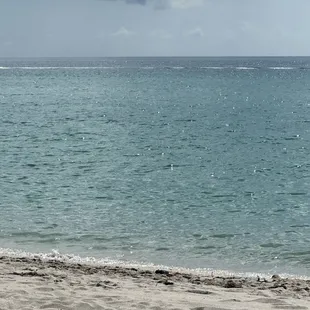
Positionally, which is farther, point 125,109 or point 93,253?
point 125,109

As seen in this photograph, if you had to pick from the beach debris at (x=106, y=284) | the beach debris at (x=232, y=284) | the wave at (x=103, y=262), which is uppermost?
the beach debris at (x=106, y=284)

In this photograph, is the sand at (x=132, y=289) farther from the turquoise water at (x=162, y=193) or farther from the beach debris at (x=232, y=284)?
the turquoise water at (x=162, y=193)

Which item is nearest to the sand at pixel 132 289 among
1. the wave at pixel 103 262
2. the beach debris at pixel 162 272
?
the beach debris at pixel 162 272

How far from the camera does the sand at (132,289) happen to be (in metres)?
10.2

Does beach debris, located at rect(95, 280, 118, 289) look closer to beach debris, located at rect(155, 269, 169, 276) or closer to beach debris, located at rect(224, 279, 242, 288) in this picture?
beach debris, located at rect(155, 269, 169, 276)

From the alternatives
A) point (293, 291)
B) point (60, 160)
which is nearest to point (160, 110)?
point (60, 160)

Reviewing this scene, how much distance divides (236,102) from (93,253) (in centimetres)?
6662

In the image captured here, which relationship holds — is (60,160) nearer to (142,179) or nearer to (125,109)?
(142,179)

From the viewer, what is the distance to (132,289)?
11.3m

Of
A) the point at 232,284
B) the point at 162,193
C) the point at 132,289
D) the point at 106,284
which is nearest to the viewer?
the point at 132,289

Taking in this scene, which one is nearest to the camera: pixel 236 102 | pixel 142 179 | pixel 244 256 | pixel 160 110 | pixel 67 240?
pixel 244 256

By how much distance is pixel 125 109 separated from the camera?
6919cm

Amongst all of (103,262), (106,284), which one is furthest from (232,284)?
(103,262)

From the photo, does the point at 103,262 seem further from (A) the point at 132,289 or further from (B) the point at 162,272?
(A) the point at 132,289
